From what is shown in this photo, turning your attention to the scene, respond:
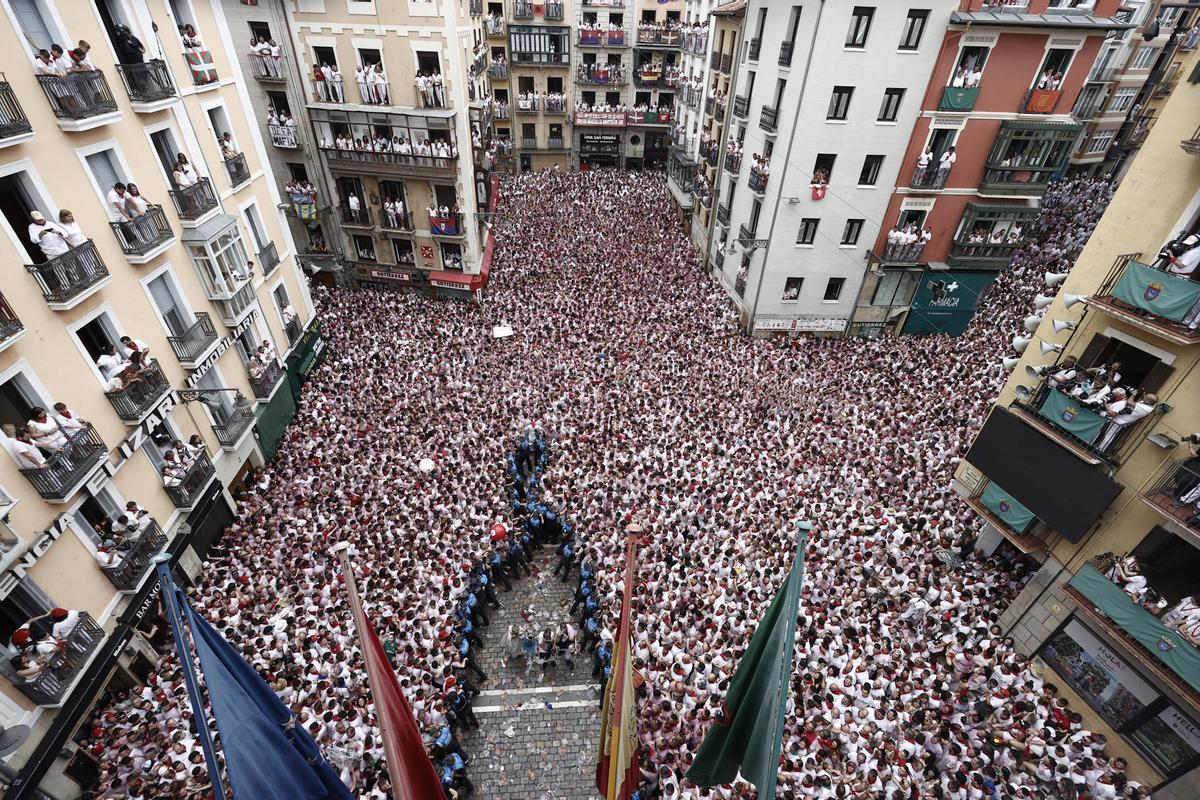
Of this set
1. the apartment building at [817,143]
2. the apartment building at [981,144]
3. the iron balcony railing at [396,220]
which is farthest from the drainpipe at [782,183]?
the iron balcony railing at [396,220]

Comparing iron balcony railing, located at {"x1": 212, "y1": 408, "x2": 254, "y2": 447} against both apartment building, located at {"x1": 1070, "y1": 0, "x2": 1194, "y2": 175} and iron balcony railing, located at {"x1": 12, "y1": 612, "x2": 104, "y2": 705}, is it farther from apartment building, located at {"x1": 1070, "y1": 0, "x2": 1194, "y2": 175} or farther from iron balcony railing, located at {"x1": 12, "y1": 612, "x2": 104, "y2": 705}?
apartment building, located at {"x1": 1070, "y1": 0, "x2": 1194, "y2": 175}

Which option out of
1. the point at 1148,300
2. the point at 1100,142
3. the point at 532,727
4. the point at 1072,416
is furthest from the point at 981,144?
the point at 532,727

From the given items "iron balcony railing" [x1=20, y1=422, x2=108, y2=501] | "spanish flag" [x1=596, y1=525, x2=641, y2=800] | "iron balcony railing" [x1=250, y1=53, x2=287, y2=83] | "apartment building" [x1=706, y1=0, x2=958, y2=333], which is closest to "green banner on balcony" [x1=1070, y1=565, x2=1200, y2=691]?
"spanish flag" [x1=596, y1=525, x2=641, y2=800]

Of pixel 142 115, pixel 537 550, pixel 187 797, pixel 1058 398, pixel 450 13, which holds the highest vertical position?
pixel 450 13

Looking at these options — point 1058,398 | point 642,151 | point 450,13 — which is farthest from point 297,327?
point 642,151

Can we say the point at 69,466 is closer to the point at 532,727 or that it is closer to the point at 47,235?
the point at 47,235

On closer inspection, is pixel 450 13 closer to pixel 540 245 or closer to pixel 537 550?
pixel 540 245
